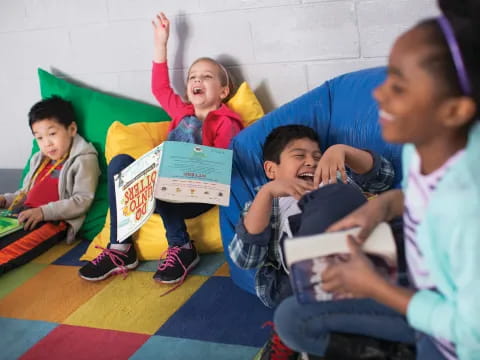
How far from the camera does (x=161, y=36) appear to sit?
230cm

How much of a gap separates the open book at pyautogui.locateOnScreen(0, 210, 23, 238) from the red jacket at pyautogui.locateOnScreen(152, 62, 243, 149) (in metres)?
0.69

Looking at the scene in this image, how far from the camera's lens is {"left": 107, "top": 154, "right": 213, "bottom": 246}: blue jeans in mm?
2057

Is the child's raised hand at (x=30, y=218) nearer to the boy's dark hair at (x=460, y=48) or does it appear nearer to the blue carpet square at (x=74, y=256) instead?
the blue carpet square at (x=74, y=256)

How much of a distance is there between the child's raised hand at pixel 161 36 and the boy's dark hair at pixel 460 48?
5.16 ft

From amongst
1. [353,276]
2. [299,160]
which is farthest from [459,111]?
[299,160]

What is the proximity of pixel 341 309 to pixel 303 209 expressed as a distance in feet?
0.69

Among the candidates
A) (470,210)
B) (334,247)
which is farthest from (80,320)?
(470,210)

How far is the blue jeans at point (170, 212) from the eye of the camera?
206 centimetres

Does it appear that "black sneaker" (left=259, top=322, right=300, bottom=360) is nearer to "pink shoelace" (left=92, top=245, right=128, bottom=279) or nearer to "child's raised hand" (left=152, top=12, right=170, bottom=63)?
"pink shoelace" (left=92, top=245, right=128, bottom=279)

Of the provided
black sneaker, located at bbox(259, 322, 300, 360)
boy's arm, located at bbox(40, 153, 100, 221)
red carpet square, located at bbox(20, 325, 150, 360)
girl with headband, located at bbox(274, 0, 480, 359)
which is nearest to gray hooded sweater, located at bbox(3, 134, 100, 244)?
boy's arm, located at bbox(40, 153, 100, 221)

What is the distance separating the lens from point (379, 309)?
3.57ft

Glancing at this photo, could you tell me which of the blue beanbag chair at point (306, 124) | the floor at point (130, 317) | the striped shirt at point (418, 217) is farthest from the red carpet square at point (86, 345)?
the striped shirt at point (418, 217)

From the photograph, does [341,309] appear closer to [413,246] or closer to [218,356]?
[413,246]

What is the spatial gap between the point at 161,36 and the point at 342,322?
153 centimetres
